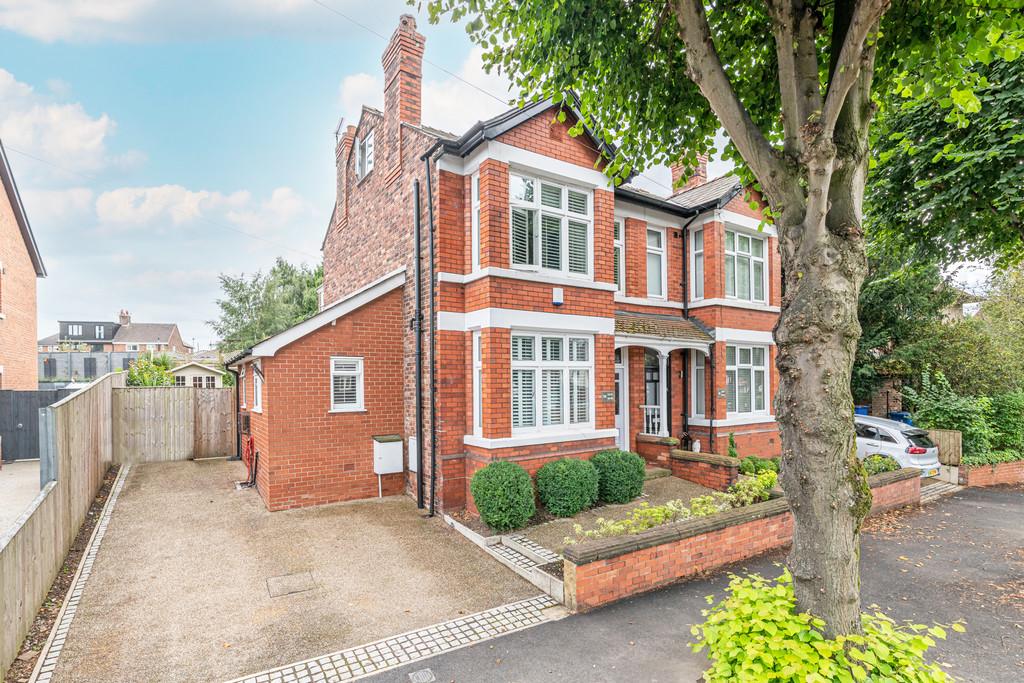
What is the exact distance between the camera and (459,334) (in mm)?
8531

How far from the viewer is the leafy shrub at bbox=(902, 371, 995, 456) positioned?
12.1m

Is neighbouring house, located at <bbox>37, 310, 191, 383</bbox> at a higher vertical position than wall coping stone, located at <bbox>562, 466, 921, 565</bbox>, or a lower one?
higher

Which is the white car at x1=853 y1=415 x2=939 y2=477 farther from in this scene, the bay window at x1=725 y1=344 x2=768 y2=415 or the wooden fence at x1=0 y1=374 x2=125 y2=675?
the wooden fence at x1=0 y1=374 x2=125 y2=675

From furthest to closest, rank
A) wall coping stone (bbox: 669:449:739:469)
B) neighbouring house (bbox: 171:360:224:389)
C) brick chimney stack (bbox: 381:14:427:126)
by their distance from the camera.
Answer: neighbouring house (bbox: 171:360:224:389) → brick chimney stack (bbox: 381:14:427:126) → wall coping stone (bbox: 669:449:739:469)

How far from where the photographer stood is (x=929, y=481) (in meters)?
11.8

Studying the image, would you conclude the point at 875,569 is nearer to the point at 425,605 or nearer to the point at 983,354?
the point at 425,605

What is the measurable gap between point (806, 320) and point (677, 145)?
3306 mm

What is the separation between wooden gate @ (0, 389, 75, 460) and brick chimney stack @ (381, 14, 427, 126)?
1125 centimetres

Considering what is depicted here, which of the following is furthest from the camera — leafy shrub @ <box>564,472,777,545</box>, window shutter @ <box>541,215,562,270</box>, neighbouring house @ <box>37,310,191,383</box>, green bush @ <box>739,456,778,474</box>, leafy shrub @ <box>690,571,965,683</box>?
neighbouring house @ <box>37,310,191,383</box>

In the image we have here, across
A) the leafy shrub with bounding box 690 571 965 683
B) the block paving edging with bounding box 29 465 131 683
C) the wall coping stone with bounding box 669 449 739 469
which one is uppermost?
the leafy shrub with bounding box 690 571 965 683

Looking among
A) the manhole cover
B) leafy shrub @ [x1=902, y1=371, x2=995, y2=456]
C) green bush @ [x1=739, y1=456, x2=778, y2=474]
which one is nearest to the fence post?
the manhole cover

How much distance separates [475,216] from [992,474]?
1431cm

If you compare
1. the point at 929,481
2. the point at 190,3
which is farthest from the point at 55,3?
the point at 929,481

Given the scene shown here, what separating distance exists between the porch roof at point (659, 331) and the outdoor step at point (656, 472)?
2.79 metres
